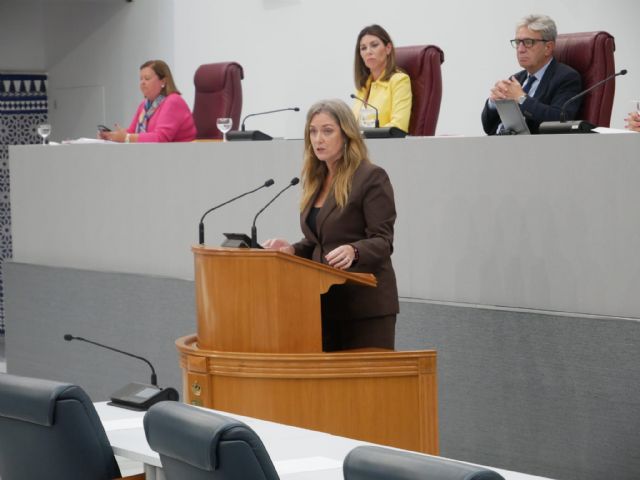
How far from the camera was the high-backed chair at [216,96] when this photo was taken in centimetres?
767

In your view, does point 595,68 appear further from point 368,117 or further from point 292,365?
point 292,365

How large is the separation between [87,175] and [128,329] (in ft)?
3.05

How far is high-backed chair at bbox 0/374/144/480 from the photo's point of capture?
2736 millimetres

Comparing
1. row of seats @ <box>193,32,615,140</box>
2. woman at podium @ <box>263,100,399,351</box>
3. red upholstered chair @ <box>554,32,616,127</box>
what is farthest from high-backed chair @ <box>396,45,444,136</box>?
woman at podium @ <box>263,100,399,351</box>

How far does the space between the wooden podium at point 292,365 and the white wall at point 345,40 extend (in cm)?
398

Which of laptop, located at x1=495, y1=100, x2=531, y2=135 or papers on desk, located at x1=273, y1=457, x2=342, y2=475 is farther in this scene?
laptop, located at x1=495, y1=100, x2=531, y2=135

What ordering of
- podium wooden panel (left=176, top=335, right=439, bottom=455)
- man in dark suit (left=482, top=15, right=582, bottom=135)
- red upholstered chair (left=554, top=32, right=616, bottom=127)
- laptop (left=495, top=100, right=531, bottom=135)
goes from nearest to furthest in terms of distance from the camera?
podium wooden panel (left=176, top=335, right=439, bottom=455)
laptop (left=495, top=100, right=531, bottom=135)
man in dark suit (left=482, top=15, right=582, bottom=135)
red upholstered chair (left=554, top=32, right=616, bottom=127)

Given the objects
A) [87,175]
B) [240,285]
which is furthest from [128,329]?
[240,285]

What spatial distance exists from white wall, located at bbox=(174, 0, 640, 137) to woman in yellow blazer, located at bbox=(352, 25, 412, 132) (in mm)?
1745

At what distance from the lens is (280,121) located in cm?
950

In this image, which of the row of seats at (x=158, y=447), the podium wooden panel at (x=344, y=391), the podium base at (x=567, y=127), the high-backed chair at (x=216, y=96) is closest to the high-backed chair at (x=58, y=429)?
the row of seats at (x=158, y=447)

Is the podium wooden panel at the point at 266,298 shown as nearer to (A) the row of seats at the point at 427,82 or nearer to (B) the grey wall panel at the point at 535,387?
(B) the grey wall panel at the point at 535,387

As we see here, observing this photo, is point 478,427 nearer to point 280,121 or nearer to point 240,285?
point 240,285

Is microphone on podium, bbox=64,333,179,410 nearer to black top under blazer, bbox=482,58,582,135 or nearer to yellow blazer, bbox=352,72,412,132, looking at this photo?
black top under blazer, bbox=482,58,582,135
